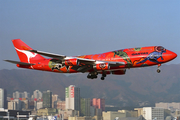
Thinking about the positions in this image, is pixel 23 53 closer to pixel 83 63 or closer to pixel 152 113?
pixel 83 63

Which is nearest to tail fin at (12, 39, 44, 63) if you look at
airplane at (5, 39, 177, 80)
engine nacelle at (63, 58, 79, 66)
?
airplane at (5, 39, 177, 80)

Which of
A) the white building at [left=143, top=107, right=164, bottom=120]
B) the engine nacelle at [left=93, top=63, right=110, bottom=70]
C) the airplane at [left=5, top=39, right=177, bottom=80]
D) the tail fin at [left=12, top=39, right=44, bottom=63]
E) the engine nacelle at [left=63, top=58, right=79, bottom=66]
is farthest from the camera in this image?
the white building at [left=143, top=107, right=164, bottom=120]

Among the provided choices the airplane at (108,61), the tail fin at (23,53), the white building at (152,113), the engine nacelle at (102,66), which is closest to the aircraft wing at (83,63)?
the airplane at (108,61)

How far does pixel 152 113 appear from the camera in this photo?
178 metres

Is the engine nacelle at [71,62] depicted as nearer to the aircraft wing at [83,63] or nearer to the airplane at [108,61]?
the airplane at [108,61]

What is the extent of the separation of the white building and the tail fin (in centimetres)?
13142

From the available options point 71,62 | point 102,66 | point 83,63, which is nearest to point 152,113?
point 83,63

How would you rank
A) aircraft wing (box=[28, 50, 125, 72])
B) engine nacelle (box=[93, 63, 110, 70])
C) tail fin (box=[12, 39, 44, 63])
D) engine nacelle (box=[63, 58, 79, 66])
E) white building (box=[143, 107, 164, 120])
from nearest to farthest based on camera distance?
aircraft wing (box=[28, 50, 125, 72]) < engine nacelle (box=[93, 63, 110, 70]) < engine nacelle (box=[63, 58, 79, 66]) < tail fin (box=[12, 39, 44, 63]) < white building (box=[143, 107, 164, 120])

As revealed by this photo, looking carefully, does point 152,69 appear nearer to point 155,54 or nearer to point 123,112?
point 123,112

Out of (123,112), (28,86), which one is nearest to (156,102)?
(123,112)

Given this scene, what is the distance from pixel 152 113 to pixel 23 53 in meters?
133

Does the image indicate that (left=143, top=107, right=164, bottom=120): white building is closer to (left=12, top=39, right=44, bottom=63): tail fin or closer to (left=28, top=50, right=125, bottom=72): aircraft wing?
(left=12, top=39, right=44, bottom=63): tail fin

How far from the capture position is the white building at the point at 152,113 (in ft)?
583

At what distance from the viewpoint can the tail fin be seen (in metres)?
56.3
